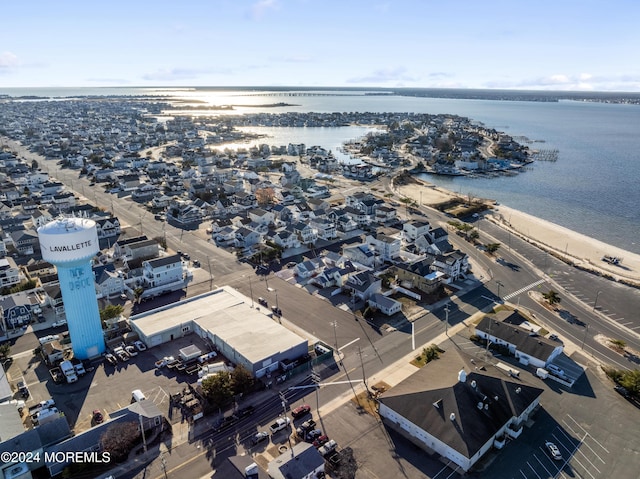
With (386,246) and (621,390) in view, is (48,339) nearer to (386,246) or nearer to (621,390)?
(386,246)

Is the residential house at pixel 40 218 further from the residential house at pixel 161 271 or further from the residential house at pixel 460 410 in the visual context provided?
the residential house at pixel 460 410

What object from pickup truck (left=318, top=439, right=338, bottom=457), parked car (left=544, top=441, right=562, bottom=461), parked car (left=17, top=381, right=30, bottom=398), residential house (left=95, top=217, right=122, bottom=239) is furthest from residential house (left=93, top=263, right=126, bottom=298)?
parked car (left=544, top=441, right=562, bottom=461)

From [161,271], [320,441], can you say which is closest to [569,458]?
[320,441]

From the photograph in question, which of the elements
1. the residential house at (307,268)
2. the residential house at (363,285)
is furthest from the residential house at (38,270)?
the residential house at (363,285)

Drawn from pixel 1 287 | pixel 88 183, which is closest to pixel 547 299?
pixel 1 287

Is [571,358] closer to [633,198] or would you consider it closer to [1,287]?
[1,287]

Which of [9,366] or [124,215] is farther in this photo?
[124,215]
